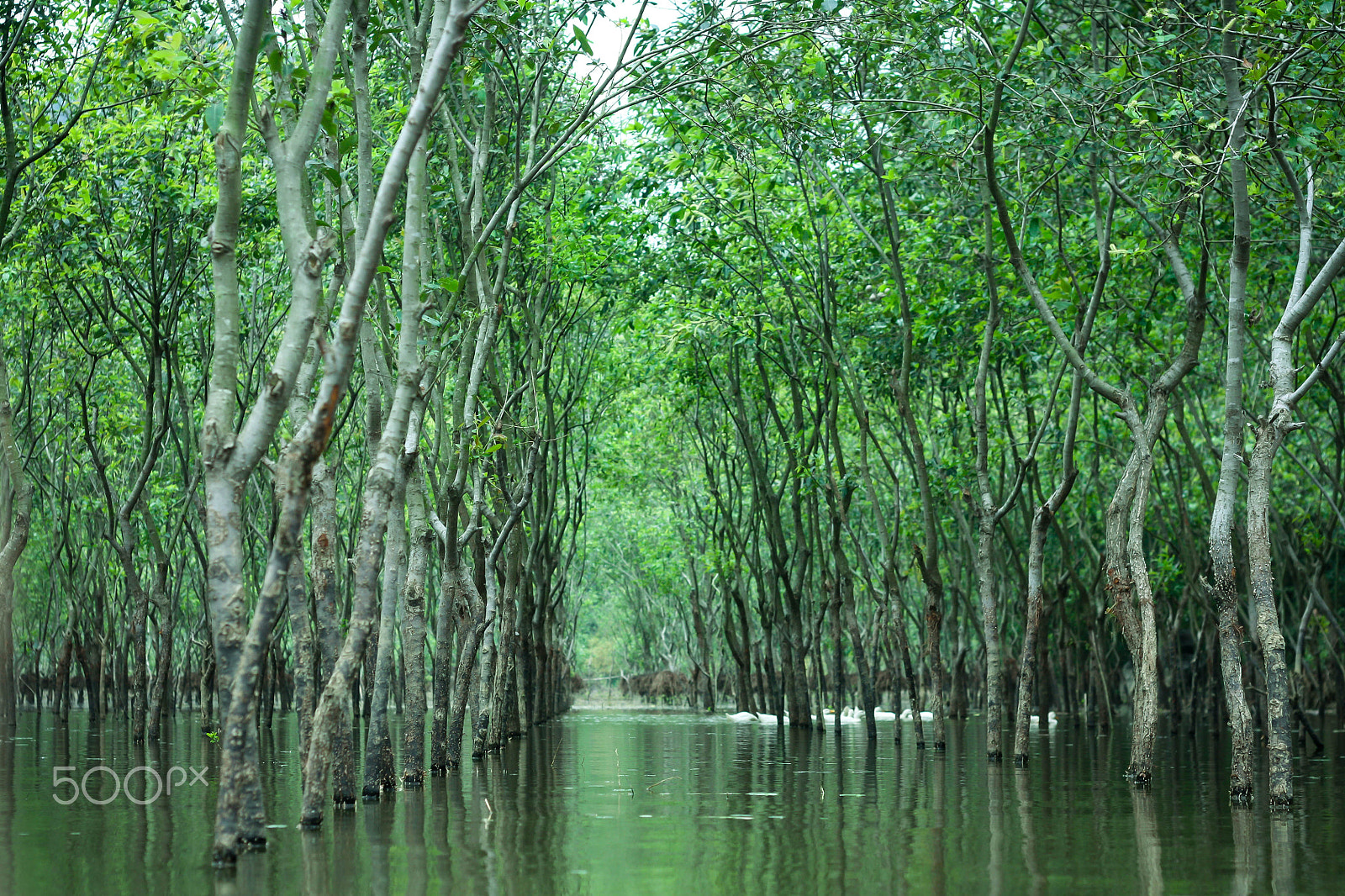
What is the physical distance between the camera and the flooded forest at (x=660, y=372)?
8.20 metres

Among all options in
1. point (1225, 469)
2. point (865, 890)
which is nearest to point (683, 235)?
point (1225, 469)

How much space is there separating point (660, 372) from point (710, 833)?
57.1ft

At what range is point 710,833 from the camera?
9234mm

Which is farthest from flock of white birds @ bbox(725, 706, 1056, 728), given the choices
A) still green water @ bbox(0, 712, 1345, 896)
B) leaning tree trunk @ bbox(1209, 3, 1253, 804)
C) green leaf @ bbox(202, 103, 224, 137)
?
green leaf @ bbox(202, 103, 224, 137)

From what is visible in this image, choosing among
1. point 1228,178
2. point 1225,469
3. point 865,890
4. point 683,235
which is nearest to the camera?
point 865,890

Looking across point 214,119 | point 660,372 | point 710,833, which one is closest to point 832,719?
point 660,372

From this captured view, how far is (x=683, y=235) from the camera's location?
63.7 ft

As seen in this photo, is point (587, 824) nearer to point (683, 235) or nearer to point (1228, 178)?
point (1228, 178)

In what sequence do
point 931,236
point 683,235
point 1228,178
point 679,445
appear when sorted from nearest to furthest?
point 1228,178, point 931,236, point 683,235, point 679,445

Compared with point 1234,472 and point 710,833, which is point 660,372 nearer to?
point 1234,472

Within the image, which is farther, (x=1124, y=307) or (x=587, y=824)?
(x=1124, y=307)

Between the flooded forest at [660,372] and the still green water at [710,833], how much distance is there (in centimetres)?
8

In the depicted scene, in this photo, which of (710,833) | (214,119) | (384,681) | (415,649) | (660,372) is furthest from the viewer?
(660,372)

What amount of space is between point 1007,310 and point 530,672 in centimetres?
1242
